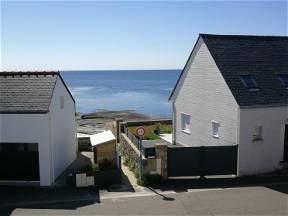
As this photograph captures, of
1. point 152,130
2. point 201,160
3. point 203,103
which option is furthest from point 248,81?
point 152,130

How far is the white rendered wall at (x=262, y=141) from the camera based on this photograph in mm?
19594

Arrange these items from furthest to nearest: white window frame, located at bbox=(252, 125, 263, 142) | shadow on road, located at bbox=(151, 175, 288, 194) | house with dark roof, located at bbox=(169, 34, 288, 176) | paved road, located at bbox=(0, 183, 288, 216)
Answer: white window frame, located at bbox=(252, 125, 263, 142), house with dark roof, located at bbox=(169, 34, 288, 176), shadow on road, located at bbox=(151, 175, 288, 194), paved road, located at bbox=(0, 183, 288, 216)

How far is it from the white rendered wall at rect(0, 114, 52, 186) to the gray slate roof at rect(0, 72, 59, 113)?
35 cm

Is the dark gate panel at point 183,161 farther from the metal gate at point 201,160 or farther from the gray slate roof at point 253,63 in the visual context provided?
the gray slate roof at point 253,63

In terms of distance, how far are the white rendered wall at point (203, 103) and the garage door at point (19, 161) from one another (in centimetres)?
981

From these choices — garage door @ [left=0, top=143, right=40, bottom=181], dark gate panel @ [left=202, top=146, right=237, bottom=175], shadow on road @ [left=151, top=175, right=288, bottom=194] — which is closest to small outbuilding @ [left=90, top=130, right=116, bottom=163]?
garage door @ [left=0, top=143, right=40, bottom=181]

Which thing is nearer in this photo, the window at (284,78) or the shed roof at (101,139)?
the shed roof at (101,139)

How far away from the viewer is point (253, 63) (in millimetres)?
22125

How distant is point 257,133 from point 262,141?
473 mm

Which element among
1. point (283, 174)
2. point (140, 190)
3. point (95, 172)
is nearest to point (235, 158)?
point (283, 174)

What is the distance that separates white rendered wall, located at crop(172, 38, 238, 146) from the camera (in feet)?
67.7

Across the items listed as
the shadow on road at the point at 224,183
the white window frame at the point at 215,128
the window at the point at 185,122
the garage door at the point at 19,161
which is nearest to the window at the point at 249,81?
the white window frame at the point at 215,128

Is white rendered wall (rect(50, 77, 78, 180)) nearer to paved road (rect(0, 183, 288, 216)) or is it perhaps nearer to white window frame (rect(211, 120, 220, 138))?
paved road (rect(0, 183, 288, 216))

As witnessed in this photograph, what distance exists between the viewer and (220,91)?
21.3m
